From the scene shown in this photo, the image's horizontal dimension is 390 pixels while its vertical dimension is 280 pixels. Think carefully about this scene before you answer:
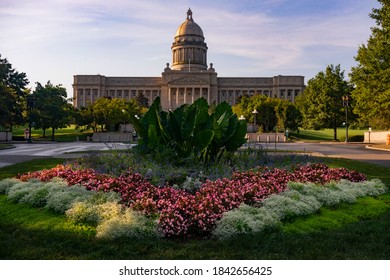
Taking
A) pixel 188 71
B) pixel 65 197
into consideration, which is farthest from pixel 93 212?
pixel 188 71

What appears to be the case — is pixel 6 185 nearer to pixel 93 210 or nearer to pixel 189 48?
pixel 93 210

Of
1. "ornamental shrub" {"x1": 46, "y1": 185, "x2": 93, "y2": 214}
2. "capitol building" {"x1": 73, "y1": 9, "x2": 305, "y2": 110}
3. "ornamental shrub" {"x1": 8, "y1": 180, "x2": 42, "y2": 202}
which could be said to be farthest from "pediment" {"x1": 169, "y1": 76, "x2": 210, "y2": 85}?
"ornamental shrub" {"x1": 46, "y1": 185, "x2": 93, "y2": 214}

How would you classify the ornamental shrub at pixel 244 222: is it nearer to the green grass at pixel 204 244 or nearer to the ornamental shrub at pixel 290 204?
the ornamental shrub at pixel 290 204

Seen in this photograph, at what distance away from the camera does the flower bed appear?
7.38 metres

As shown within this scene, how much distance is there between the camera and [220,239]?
6.84m

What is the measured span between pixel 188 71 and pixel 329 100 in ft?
271

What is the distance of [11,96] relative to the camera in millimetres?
57656

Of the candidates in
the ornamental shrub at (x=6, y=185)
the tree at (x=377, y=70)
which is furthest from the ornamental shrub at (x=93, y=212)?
the tree at (x=377, y=70)

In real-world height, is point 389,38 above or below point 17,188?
above

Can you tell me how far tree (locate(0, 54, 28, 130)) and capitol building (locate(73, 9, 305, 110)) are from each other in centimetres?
6670

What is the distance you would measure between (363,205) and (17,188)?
8.63m

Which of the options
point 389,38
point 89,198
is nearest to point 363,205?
point 89,198
